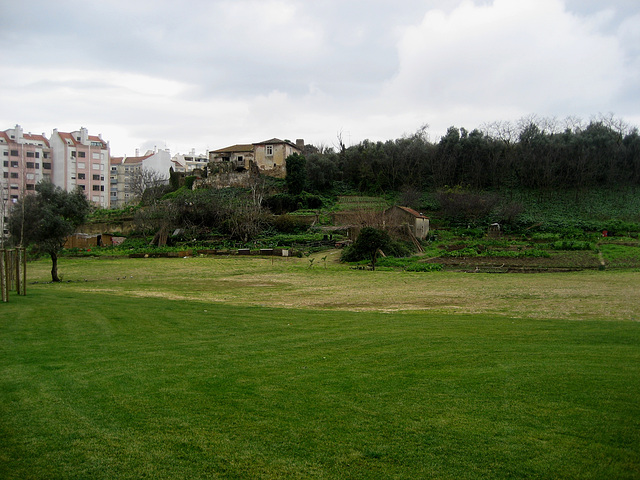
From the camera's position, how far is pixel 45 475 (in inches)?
166

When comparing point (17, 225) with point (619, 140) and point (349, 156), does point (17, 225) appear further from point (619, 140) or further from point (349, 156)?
point (619, 140)

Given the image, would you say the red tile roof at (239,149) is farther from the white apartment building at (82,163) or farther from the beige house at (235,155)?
the white apartment building at (82,163)

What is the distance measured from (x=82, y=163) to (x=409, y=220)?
195 feet

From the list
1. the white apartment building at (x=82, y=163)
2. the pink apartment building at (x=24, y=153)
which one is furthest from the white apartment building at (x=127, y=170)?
the pink apartment building at (x=24, y=153)

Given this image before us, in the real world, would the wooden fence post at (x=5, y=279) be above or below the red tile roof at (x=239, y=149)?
below

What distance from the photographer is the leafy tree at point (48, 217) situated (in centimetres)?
2381

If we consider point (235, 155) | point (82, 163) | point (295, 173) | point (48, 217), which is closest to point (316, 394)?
point (48, 217)

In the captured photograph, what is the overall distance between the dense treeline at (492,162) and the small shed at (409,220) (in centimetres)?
1949

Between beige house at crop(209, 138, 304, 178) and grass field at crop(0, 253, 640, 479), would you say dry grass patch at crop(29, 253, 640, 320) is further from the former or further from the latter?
beige house at crop(209, 138, 304, 178)

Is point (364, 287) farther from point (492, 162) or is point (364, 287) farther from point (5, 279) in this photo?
point (492, 162)

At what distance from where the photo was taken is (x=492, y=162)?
6819cm

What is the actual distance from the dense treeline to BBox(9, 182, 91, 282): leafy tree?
152 ft

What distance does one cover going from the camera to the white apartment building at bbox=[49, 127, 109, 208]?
78438mm

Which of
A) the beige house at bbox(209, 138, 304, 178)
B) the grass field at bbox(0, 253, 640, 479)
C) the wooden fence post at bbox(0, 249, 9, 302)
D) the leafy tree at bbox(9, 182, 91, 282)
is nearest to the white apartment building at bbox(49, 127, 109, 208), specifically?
the beige house at bbox(209, 138, 304, 178)
